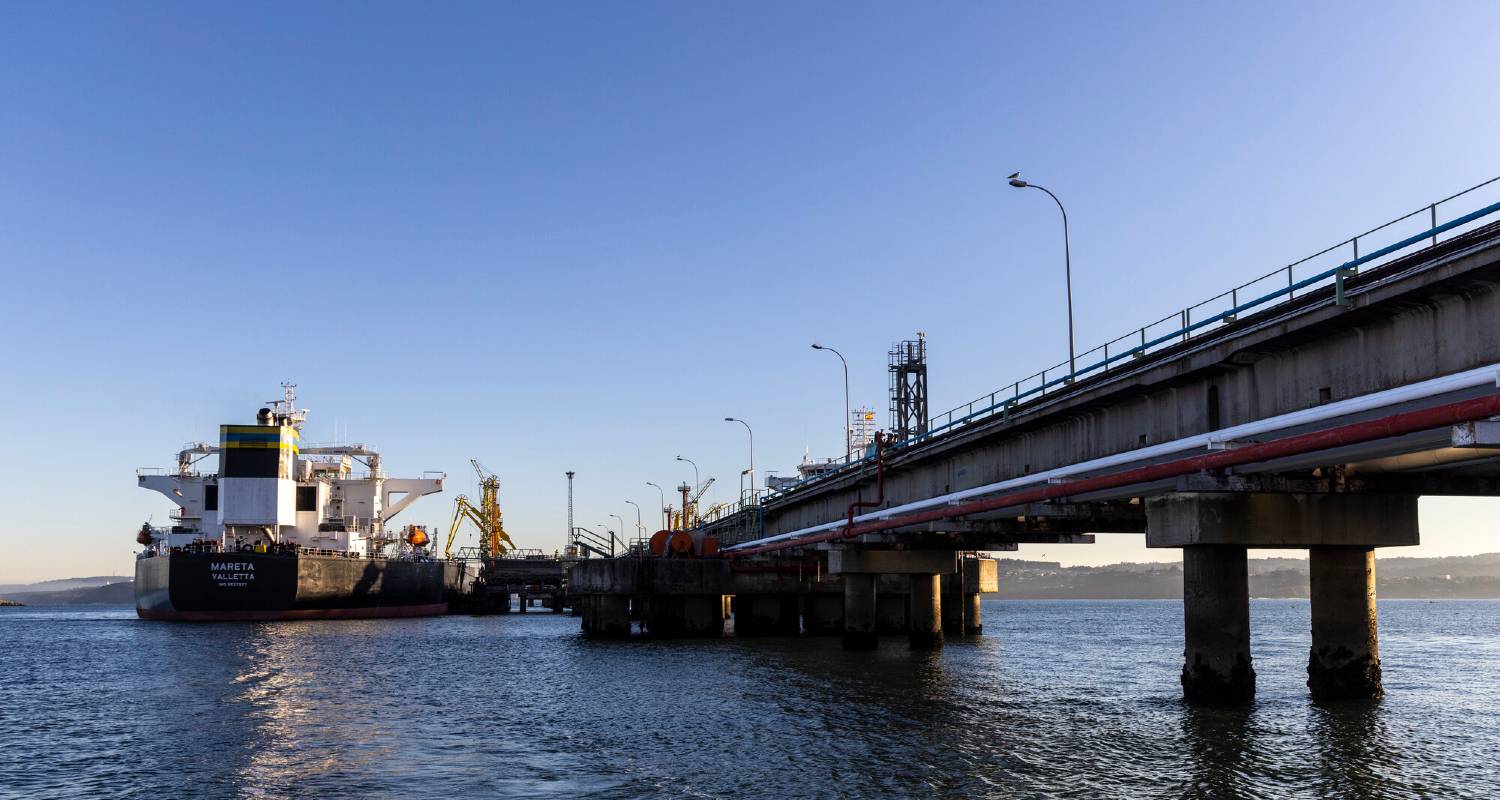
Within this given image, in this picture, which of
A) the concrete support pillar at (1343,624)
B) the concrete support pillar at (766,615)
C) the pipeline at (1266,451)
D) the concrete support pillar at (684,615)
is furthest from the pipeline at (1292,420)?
the concrete support pillar at (766,615)

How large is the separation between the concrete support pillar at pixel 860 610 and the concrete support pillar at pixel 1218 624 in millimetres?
27978

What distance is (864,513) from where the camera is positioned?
2153 inches

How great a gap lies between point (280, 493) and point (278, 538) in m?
4.38

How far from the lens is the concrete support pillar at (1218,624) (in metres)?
28.8

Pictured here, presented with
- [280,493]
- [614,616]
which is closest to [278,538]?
[280,493]

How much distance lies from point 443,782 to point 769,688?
59.9ft

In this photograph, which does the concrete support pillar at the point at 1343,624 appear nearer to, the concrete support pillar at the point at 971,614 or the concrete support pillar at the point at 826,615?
the concrete support pillar at the point at 826,615

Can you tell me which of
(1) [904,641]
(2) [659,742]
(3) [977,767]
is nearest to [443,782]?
(2) [659,742]

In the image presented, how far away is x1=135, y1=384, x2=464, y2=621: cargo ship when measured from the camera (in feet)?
307

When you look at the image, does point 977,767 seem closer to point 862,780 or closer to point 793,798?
point 862,780

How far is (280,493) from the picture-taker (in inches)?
4050

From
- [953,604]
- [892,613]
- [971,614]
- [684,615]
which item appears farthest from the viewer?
[971,614]

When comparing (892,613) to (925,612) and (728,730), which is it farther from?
(728,730)

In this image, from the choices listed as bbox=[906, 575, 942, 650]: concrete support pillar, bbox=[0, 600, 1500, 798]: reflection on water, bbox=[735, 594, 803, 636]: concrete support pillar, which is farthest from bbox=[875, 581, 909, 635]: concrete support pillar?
bbox=[0, 600, 1500, 798]: reflection on water
